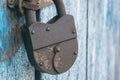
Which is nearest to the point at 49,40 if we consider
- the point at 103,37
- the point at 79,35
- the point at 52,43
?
the point at 52,43

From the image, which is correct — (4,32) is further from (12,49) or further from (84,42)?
(84,42)

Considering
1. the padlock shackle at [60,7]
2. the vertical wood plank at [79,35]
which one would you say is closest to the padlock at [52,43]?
the padlock shackle at [60,7]

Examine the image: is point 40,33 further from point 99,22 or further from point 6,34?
point 99,22

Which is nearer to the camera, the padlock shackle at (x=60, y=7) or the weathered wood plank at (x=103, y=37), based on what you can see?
the padlock shackle at (x=60, y=7)

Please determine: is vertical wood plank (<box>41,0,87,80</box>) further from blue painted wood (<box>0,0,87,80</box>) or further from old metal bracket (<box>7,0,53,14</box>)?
old metal bracket (<box>7,0,53,14</box>)

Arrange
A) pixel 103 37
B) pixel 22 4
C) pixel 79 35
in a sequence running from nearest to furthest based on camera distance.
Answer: pixel 22 4 < pixel 79 35 < pixel 103 37

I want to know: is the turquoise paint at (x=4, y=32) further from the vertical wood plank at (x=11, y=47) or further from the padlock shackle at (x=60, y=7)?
the padlock shackle at (x=60, y=7)

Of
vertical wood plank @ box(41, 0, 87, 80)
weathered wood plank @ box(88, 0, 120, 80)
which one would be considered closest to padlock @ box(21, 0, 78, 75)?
vertical wood plank @ box(41, 0, 87, 80)

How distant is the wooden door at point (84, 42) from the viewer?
2.90 ft

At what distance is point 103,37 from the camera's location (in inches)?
49.0

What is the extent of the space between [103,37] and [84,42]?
117 millimetres

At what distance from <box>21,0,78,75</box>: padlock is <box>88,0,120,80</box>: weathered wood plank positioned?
252 mm

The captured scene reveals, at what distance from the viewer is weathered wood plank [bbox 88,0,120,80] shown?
119cm

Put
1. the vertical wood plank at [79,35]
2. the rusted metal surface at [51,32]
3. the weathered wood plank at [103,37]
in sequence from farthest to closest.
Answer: the weathered wood plank at [103,37]
the vertical wood plank at [79,35]
the rusted metal surface at [51,32]
